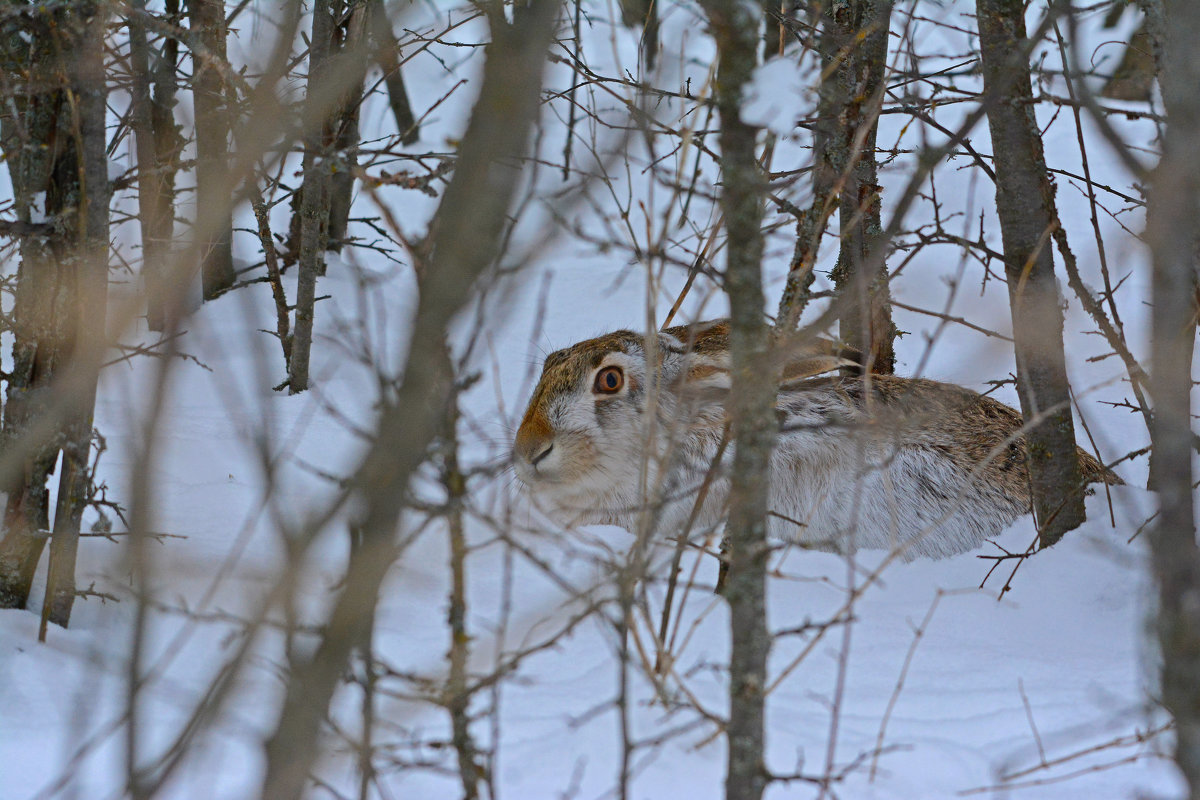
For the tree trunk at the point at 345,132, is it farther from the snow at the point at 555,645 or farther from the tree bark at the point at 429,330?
the tree bark at the point at 429,330

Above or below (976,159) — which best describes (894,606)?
below

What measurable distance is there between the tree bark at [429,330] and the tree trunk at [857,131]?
190 centimetres

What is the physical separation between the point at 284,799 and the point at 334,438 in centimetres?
363

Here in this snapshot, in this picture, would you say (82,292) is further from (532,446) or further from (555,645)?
(532,446)

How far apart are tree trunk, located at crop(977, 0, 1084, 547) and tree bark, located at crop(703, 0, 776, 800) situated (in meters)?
1.83

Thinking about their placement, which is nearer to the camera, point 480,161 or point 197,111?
point 480,161

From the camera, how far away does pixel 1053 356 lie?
147 inches

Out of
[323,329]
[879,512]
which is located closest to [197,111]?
[323,329]

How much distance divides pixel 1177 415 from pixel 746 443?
2.26ft

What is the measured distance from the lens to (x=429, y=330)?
1397 mm

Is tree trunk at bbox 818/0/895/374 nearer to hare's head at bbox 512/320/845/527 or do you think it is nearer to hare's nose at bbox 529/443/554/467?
hare's head at bbox 512/320/845/527

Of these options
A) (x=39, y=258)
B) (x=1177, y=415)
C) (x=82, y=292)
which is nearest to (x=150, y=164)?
(x=39, y=258)

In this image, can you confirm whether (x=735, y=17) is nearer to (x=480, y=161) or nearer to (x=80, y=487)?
(x=480, y=161)

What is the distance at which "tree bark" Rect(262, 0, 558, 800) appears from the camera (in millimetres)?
1310
